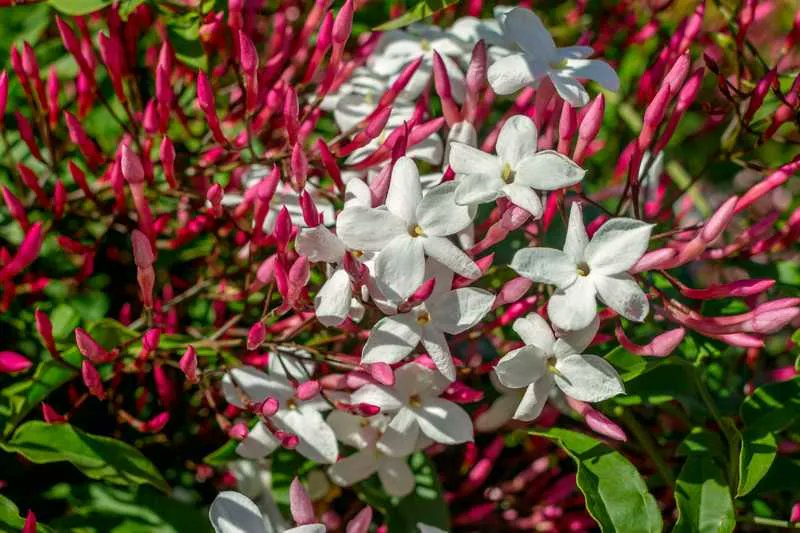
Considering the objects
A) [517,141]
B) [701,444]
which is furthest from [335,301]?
[701,444]

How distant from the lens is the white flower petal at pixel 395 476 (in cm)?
109

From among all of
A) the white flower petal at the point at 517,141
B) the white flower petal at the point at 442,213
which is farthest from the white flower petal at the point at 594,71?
the white flower petal at the point at 442,213

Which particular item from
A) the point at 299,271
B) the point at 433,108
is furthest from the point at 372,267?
the point at 433,108

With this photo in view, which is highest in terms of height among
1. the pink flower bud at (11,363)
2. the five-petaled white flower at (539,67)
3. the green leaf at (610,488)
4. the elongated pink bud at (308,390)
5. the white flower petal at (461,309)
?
the five-petaled white flower at (539,67)

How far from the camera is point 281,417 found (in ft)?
3.38

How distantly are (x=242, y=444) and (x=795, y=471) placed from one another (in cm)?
64

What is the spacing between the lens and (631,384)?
3.48 ft

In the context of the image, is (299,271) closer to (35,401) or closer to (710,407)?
(35,401)

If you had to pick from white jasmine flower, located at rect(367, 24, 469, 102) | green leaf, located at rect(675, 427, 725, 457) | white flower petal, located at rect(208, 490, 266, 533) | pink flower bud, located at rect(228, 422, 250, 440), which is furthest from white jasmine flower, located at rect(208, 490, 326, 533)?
white jasmine flower, located at rect(367, 24, 469, 102)

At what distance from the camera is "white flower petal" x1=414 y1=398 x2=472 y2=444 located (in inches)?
39.6

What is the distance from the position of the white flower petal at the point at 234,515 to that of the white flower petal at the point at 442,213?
32cm

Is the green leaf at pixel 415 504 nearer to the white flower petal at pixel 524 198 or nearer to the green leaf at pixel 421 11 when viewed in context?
the white flower petal at pixel 524 198

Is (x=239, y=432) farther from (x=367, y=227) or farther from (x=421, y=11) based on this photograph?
(x=421, y=11)

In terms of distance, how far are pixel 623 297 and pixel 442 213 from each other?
7.6 inches
